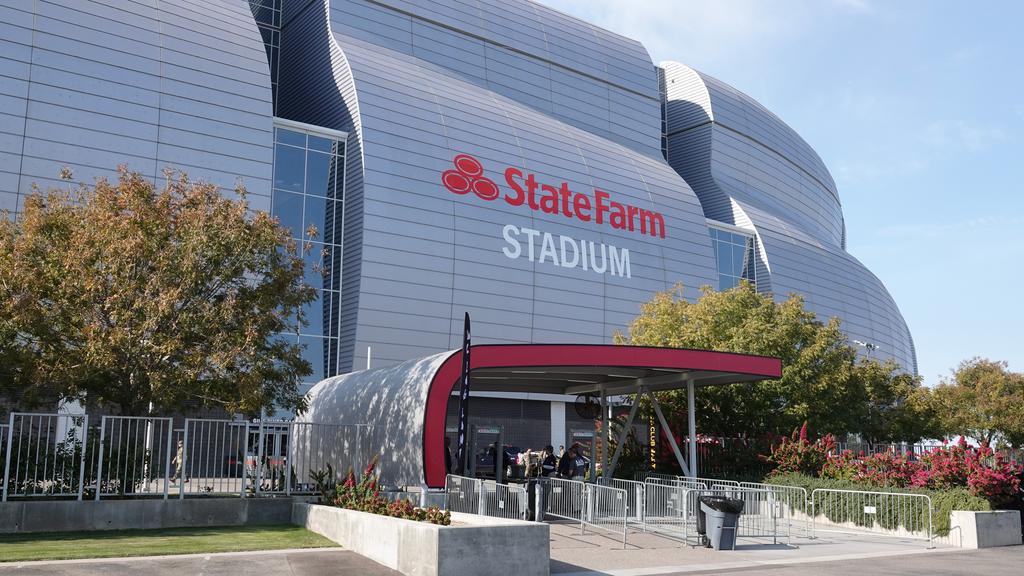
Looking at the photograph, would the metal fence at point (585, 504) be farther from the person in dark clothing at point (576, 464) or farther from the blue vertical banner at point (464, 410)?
the blue vertical banner at point (464, 410)

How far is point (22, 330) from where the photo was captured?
18906mm

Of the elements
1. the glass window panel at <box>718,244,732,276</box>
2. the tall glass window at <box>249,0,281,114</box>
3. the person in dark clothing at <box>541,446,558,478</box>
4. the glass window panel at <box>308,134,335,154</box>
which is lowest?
the person in dark clothing at <box>541,446,558,478</box>

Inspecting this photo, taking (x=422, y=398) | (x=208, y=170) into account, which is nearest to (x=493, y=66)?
(x=208, y=170)

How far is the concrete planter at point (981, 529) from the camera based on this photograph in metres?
19.5

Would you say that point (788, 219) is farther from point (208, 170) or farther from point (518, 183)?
point (208, 170)

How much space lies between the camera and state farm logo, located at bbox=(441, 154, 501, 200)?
43.5 meters

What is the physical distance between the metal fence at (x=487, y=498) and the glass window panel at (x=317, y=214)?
24328mm

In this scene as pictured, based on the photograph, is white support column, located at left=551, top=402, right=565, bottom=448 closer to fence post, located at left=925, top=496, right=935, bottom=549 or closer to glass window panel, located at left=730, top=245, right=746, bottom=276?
glass window panel, located at left=730, top=245, right=746, bottom=276

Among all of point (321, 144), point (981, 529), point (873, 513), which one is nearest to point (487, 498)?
point (873, 513)

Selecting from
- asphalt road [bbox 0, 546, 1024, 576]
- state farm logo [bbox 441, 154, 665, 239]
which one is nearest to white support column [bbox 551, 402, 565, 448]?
state farm logo [bbox 441, 154, 665, 239]

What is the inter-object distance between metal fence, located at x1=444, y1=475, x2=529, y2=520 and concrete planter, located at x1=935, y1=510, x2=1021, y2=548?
33.5 feet

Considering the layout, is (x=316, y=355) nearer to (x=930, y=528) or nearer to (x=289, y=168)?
(x=289, y=168)

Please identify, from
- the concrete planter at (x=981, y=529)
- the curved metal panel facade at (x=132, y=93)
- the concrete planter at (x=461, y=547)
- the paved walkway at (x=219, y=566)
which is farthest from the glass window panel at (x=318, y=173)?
the concrete planter at (x=981, y=529)

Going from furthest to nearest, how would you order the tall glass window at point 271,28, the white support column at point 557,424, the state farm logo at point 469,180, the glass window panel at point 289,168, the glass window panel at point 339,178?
the tall glass window at point 271,28 < the white support column at point 557,424 < the state farm logo at point 469,180 < the glass window panel at point 339,178 < the glass window panel at point 289,168
